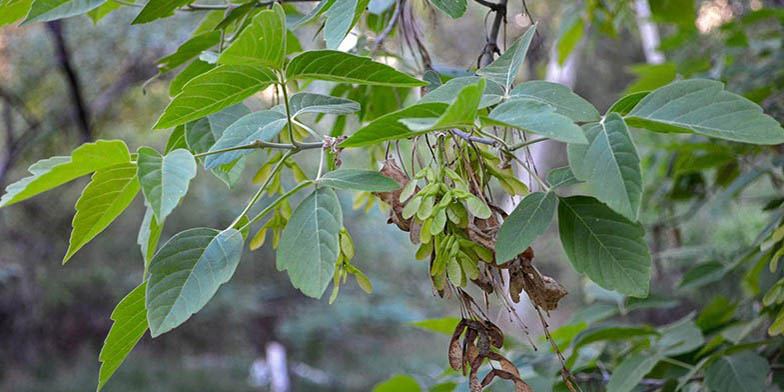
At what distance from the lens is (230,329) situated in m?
5.86

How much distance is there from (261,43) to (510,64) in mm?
228

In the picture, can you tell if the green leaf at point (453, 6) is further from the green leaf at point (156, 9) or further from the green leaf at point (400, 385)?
the green leaf at point (400, 385)

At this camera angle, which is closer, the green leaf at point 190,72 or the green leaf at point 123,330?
the green leaf at point 123,330

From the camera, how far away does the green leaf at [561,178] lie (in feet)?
1.92

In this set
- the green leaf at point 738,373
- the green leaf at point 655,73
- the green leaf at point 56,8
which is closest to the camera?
the green leaf at point 56,8

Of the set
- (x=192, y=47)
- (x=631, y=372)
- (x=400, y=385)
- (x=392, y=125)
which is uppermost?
(x=392, y=125)

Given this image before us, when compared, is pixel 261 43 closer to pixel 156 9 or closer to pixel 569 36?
pixel 156 9

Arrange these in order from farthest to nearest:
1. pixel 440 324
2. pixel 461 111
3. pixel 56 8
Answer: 1. pixel 440 324
2. pixel 56 8
3. pixel 461 111

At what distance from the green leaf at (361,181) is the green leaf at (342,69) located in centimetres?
8

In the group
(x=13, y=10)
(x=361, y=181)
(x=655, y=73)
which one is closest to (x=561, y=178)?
(x=361, y=181)

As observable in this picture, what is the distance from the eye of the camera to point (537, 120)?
45 centimetres

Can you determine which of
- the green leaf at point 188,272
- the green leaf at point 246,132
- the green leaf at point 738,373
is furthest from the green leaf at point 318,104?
the green leaf at point 738,373

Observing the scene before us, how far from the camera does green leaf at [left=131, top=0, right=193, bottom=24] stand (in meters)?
0.71

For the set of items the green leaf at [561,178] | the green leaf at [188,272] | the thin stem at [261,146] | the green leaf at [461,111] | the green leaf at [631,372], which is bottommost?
the green leaf at [631,372]
